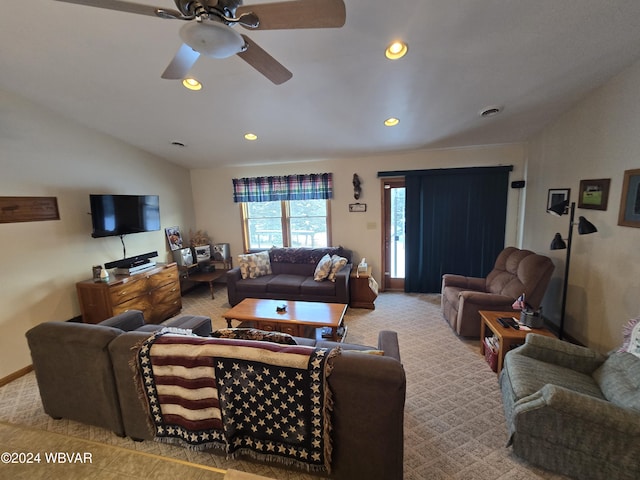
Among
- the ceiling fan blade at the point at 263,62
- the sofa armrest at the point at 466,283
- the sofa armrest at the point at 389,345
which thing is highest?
the ceiling fan blade at the point at 263,62

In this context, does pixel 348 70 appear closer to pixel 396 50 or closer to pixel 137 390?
pixel 396 50

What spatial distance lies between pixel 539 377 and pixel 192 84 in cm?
366

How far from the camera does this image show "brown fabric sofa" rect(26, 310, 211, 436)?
70.4 inches

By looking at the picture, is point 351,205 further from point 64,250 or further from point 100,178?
point 64,250

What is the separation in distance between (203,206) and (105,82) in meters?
2.98

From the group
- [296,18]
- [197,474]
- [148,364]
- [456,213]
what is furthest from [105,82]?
[456,213]

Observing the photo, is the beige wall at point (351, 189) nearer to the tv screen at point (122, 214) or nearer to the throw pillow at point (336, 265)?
Result: the throw pillow at point (336, 265)

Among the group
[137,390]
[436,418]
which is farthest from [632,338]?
[137,390]

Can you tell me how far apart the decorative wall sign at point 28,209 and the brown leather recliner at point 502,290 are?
15.2ft

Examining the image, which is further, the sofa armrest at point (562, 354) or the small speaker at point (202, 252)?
the small speaker at point (202, 252)

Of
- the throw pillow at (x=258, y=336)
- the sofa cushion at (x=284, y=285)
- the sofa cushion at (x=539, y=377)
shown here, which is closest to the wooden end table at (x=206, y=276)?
the sofa cushion at (x=284, y=285)

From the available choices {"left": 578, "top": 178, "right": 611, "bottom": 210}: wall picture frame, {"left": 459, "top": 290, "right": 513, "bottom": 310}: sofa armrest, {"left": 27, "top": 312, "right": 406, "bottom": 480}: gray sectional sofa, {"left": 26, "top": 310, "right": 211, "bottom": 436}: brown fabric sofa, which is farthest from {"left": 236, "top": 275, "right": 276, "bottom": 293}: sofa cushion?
{"left": 578, "top": 178, "right": 611, "bottom": 210}: wall picture frame

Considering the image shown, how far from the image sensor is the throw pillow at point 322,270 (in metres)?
4.10

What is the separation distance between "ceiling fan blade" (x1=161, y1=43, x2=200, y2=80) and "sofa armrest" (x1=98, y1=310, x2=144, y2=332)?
6.69 feet
